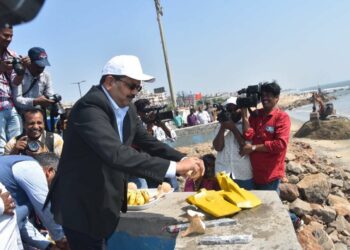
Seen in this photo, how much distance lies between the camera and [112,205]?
98.1 inches

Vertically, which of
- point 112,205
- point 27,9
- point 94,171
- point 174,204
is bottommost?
point 174,204

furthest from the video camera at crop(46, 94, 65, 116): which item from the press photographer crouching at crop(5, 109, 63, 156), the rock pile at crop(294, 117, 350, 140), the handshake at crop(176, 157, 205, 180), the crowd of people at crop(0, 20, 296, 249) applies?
the rock pile at crop(294, 117, 350, 140)

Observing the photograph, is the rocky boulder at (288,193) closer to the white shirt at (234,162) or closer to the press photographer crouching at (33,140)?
the white shirt at (234,162)

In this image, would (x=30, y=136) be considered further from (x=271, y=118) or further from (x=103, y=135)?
(x=271, y=118)

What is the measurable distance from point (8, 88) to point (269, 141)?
2.76 meters

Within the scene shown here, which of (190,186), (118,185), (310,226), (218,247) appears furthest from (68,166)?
(310,226)

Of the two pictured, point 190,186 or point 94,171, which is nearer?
point 94,171

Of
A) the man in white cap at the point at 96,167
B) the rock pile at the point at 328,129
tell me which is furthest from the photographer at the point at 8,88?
the rock pile at the point at 328,129

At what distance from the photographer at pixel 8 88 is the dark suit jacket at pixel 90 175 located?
1.93 m

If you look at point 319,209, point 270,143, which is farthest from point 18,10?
point 319,209

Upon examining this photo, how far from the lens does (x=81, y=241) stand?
257 centimetres

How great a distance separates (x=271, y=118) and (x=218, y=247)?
6.98 ft

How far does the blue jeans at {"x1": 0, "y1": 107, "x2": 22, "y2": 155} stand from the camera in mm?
4234

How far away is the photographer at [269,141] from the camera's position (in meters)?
4.20
